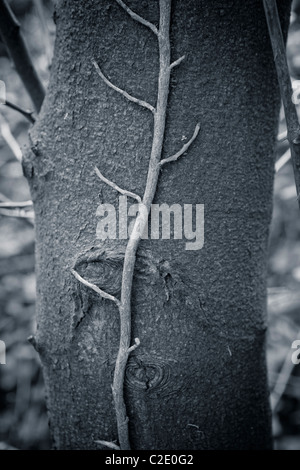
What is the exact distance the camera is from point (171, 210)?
488 millimetres

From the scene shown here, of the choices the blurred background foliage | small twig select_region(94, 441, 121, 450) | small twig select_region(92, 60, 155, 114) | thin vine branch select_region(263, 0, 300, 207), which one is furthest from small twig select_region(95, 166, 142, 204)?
→ the blurred background foliage

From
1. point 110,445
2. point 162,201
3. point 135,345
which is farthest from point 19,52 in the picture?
point 110,445

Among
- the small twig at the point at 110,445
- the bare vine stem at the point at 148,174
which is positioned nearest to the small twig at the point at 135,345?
the bare vine stem at the point at 148,174

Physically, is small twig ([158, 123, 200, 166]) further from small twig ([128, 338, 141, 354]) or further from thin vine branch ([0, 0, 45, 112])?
thin vine branch ([0, 0, 45, 112])

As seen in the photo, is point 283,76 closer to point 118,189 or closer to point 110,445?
point 118,189

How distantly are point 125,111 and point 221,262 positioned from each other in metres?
0.24

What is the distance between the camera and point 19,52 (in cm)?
70

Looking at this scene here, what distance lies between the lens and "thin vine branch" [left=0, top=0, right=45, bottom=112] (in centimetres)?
65

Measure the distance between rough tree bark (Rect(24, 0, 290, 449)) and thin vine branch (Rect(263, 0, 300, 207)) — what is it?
0.10ft

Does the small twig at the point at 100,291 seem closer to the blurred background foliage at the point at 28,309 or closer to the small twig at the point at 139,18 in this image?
the small twig at the point at 139,18

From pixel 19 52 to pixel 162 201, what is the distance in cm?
45
